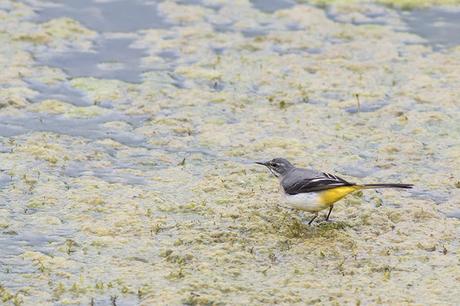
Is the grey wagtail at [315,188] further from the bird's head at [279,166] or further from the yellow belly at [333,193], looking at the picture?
the bird's head at [279,166]

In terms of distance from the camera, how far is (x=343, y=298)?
789 cm

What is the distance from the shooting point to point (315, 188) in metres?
9.16

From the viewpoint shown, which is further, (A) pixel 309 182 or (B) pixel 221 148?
(B) pixel 221 148

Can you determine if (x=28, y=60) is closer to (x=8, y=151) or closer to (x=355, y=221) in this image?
(x=8, y=151)

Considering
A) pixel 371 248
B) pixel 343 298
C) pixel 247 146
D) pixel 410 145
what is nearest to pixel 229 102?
pixel 247 146

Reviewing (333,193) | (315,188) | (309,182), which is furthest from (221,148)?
(333,193)

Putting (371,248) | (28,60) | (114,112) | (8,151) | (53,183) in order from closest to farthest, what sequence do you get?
(371,248)
(53,183)
(8,151)
(114,112)
(28,60)

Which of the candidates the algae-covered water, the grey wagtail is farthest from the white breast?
the algae-covered water

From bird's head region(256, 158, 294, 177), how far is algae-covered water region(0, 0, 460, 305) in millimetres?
364

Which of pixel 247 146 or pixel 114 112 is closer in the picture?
pixel 247 146

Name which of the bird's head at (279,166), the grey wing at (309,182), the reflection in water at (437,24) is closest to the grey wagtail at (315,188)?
the grey wing at (309,182)

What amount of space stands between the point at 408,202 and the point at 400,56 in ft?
16.7

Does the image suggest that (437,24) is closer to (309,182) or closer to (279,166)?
(279,166)

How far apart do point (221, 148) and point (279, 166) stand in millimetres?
1789
